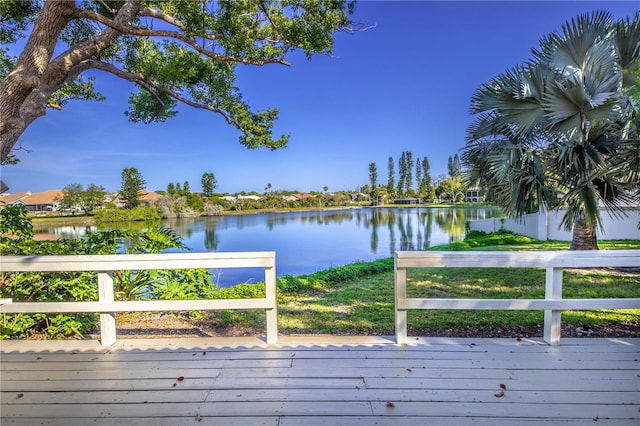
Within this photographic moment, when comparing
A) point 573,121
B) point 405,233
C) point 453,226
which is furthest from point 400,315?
point 453,226

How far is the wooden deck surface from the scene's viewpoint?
180cm

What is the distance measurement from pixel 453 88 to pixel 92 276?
1972 cm

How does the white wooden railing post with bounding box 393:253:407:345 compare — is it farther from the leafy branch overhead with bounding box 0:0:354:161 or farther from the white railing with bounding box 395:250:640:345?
the leafy branch overhead with bounding box 0:0:354:161

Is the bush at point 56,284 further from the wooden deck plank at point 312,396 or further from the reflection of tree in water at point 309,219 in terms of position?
the reflection of tree in water at point 309,219

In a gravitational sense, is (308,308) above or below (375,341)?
below

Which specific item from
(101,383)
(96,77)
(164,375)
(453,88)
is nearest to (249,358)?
(164,375)

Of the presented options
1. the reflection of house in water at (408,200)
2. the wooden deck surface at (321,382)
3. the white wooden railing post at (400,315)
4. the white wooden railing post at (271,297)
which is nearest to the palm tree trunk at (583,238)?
the wooden deck surface at (321,382)

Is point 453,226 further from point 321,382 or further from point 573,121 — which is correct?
point 321,382

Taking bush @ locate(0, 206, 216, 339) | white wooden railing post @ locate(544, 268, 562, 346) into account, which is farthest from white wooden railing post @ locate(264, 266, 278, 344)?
white wooden railing post @ locate(544, 268, 562, 346)

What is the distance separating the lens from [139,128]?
6797 millimetres

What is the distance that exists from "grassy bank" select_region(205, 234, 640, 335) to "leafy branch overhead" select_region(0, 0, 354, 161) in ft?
9.80

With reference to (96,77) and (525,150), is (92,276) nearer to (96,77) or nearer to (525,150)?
(96,77)

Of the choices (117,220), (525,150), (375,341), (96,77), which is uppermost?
(96,77)

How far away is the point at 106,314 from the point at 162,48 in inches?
185
